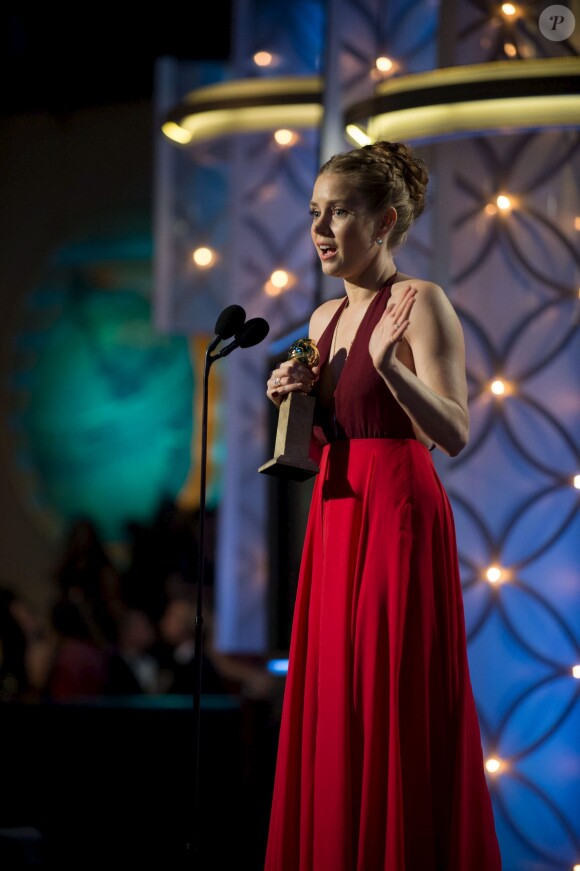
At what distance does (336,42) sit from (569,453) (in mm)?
1642

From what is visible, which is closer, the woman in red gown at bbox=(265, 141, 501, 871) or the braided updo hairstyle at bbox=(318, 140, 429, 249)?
the woman in red gown at bbox=(265, 141, 501, 871)

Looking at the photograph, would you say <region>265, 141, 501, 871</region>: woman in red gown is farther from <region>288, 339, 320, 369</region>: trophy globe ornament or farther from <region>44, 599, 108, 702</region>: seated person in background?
<region>44, 599, 108, 702</region>: seated person in background

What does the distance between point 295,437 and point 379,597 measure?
32 centimetres

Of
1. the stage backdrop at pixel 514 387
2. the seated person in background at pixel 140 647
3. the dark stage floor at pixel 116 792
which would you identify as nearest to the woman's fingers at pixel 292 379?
the stage backdrop at pixel 514 387

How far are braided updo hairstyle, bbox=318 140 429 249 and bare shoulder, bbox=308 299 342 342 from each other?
0.61ft

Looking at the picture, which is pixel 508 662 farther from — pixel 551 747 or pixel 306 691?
pixel 306 691

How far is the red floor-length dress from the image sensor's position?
175 centimetres

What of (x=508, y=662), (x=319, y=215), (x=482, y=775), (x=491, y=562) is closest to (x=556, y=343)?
(x=491, y=562)

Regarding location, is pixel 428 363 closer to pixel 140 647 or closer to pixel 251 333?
pixel 251 333

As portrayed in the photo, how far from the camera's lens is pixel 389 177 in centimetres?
193

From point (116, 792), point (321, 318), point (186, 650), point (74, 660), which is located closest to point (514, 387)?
point (321, 318)

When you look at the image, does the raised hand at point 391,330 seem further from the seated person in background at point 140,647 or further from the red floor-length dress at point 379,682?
the seated person in background at point 140,647

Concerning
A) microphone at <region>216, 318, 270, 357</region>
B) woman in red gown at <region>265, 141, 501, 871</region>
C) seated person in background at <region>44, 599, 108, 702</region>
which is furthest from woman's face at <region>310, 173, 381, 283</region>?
seated person in background at <region>44, 599, 108, 702</region>

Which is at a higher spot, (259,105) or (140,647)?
(259,105)
